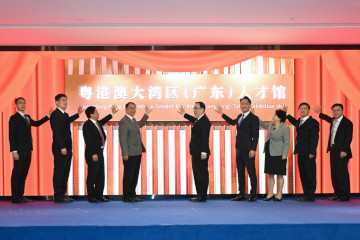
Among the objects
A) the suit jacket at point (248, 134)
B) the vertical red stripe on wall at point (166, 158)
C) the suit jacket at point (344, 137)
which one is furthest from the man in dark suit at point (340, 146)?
the vertical red stripe on wall at point (166, 158)

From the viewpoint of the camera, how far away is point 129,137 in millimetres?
5469

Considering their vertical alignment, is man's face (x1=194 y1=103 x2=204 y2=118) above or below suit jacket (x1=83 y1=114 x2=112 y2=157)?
above

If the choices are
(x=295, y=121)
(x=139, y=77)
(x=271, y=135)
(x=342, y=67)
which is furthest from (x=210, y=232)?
(x=342, y=67)

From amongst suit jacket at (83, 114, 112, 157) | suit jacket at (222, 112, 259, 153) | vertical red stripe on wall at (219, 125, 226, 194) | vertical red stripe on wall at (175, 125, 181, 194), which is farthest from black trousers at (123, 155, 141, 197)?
suit jacket at (222, 112, 259, 153)

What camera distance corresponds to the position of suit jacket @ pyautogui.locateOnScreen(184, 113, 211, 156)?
17.7 feet

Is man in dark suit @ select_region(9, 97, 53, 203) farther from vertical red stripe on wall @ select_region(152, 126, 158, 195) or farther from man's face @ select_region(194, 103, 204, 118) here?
man's face @ select_region(194, 103, 204, 118)

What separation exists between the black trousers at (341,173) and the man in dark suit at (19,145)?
3900 millimetres

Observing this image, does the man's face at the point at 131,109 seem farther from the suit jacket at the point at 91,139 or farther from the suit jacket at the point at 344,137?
the suit jacket at the point at 344,137

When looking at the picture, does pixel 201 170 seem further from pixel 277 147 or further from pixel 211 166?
pixel 277 147

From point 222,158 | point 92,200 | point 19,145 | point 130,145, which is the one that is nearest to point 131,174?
point 130,145

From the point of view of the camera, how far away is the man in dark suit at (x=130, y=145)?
17.8ft

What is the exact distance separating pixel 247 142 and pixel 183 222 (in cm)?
173

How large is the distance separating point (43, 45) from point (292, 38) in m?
3.36

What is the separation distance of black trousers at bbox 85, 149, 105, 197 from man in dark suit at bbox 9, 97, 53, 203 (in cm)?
80
